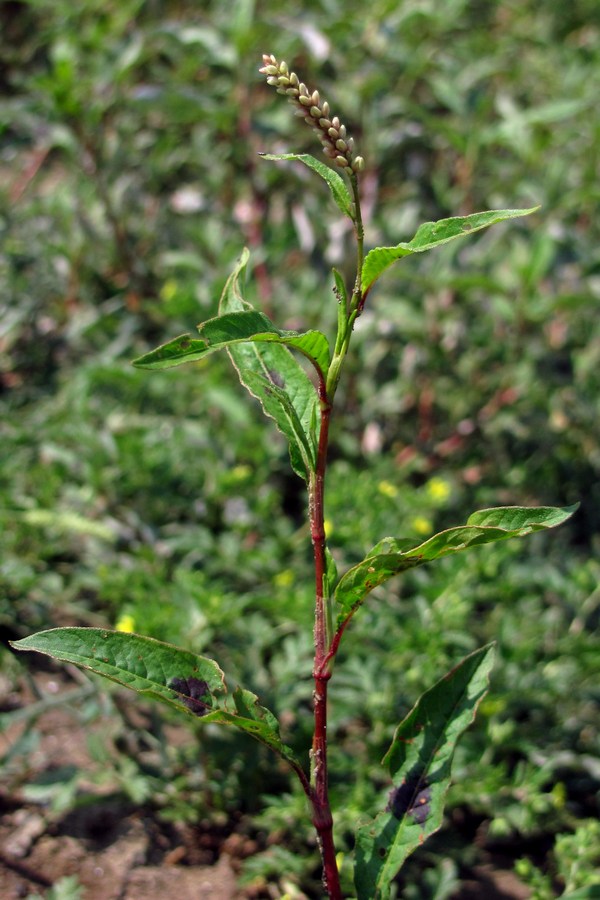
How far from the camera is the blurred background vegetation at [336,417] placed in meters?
2.64

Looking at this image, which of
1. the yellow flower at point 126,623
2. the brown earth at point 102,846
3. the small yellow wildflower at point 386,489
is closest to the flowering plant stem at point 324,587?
the brown earth at point 102,846

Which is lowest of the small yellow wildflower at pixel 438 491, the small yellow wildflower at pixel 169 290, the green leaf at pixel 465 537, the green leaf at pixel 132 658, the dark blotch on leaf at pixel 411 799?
the small yellow wildflower at pixel 438 491

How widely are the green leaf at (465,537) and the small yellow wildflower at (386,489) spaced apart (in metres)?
1.51

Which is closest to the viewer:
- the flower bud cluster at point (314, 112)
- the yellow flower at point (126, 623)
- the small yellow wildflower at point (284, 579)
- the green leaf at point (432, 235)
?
the flower bud cluster at point (314, 112)

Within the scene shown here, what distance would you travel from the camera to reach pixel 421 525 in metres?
3.10

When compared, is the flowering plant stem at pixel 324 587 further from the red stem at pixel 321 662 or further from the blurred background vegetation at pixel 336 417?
the blurred background vegetation at pixel 336 417

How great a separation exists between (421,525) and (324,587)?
1450mm

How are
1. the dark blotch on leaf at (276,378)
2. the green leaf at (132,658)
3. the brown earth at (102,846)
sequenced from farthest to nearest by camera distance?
the brown earth at (102,846) < the dark blotch on leaf at (276,378) < the green leaf at (132,658)

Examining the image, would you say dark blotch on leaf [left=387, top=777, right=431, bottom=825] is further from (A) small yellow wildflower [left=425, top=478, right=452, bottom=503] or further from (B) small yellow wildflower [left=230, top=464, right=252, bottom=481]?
(B) small yellow wildflower [left=230, top=464, right=252, bottom=481]

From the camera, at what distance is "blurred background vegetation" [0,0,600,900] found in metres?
2.64

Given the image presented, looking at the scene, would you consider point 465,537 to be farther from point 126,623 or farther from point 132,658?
point 126,623

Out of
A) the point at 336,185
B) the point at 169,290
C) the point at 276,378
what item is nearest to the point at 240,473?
the point at 169,290

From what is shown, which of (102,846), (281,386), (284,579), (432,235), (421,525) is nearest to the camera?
(432,235)

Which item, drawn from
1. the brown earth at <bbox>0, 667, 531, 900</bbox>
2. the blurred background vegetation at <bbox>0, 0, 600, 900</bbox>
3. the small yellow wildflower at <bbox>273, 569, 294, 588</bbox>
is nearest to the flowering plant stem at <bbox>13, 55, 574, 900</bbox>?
the blurred background vegetation at <bbox>0, 0, 600, 900</bbox>
